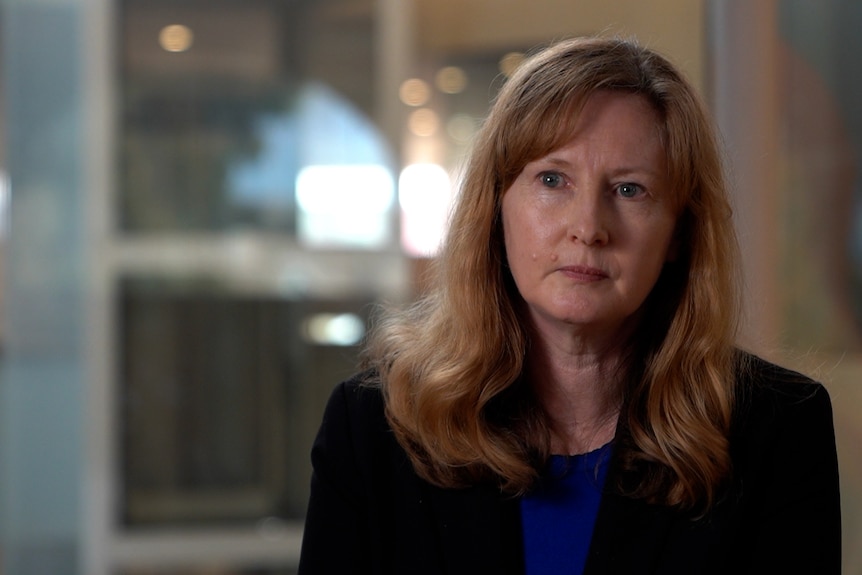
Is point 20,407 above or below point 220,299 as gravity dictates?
below

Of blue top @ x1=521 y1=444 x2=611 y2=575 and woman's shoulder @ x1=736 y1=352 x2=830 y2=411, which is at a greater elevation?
woman's shoulder @ x1=736 y1=352 x2=830 y2=411

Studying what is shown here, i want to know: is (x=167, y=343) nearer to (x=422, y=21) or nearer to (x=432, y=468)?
(x=422, y=21)

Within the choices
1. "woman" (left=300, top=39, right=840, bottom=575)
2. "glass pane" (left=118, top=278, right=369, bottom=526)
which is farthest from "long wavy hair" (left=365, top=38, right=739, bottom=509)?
"glass pane" (left=118, top=278, right=369, bottom=526)

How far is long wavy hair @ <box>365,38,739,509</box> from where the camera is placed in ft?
5.36

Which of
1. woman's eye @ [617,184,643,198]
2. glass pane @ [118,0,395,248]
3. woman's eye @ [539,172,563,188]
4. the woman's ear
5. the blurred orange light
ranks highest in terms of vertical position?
the blurred orange light

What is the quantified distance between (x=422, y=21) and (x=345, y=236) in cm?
79

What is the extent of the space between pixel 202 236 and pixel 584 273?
2789 mm

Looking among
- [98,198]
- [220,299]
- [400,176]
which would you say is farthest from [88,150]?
[400,176]

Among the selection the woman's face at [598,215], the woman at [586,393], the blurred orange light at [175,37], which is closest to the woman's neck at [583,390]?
the woman at [586,393]

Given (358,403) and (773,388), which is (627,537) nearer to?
(773,388)

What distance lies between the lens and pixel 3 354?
13.7 feet

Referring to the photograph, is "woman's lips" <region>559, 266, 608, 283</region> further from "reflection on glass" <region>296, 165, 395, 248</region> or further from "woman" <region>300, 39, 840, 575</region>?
"reflection on glass" <region>296, 165, 395, 248</region>

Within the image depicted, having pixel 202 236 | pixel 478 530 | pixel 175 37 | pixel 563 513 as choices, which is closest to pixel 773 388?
pixel 563 513

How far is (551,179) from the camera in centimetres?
164
